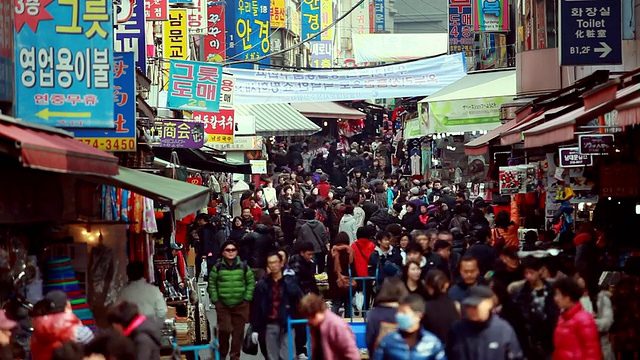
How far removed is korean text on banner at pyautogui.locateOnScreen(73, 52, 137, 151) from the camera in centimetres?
1488

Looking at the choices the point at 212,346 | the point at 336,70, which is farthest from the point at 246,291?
the point at 336,70

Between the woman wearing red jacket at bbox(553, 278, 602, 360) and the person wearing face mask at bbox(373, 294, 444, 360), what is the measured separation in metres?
1.47

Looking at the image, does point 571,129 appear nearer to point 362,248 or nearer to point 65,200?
point 65,200

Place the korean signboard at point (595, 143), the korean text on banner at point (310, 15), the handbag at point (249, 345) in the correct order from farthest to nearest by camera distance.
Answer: the korean text on banner at point (310, 15)
the handbag at point (249, 345)
the korean signboard at point (595, 143)

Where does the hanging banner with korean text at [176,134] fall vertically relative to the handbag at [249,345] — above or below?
above

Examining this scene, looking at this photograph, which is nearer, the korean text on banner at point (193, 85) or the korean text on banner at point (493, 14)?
the korean text on banner at point (193, 85)

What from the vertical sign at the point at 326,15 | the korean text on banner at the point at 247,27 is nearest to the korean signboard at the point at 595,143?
the korean text on banner at the point at 247,27

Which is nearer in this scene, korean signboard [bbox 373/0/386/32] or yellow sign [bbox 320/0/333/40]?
yellow sign [bbox 320/0/333/40]

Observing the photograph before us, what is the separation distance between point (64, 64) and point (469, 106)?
18.0m

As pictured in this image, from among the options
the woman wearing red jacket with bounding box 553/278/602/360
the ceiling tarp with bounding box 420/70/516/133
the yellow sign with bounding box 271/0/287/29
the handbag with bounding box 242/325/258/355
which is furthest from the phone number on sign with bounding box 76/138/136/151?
the yellow sign with bounding box 271/0/287/29

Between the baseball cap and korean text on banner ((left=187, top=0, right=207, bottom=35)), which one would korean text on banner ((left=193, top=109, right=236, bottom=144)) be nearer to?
korean text on banner ((left=187, top=0, right=207, bottom=35))

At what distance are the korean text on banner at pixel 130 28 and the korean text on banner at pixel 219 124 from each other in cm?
860

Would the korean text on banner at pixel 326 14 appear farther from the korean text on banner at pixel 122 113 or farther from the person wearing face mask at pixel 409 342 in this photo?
the person wearing face mask at pixel 409 342

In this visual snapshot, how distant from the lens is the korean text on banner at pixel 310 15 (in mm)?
54406
